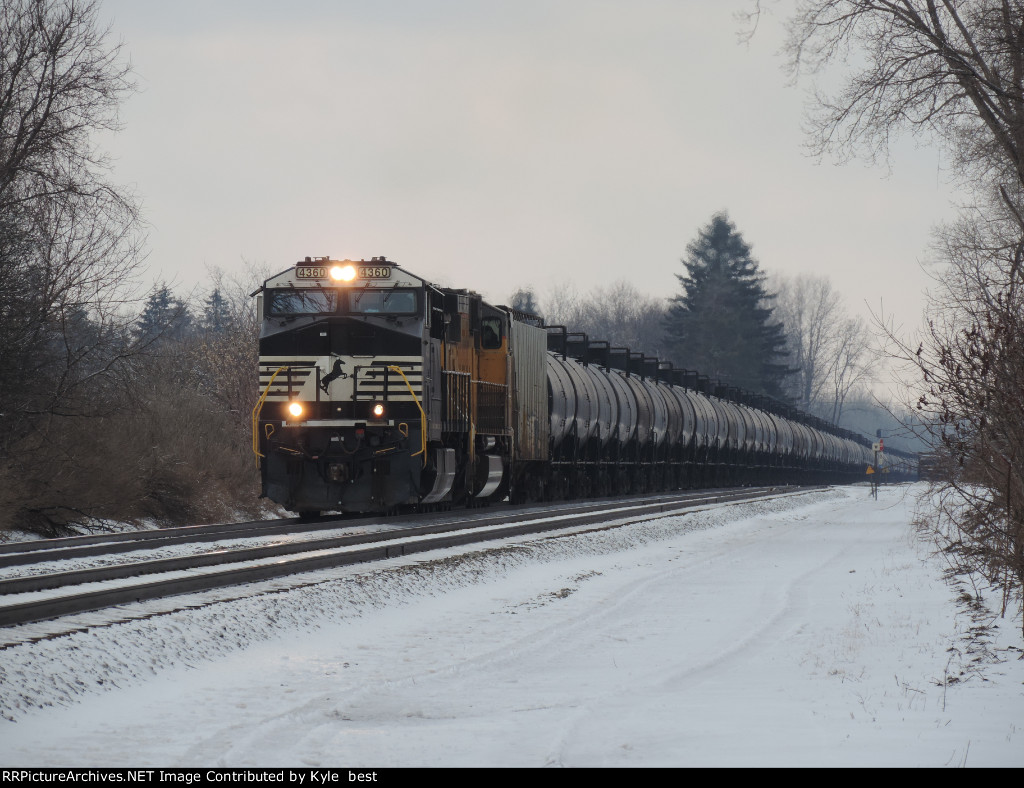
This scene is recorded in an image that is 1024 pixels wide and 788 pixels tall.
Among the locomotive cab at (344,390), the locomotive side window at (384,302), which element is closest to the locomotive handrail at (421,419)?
the locomotive cab at (344,390)

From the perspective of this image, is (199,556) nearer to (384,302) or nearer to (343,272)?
(384,302)

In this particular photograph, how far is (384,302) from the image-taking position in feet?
61.7

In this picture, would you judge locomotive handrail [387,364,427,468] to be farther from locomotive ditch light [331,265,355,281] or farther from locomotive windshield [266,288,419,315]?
locomotive ditch light [331,265,355,281]

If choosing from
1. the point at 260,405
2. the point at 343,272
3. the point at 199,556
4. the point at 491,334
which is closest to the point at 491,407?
the point at 491,334

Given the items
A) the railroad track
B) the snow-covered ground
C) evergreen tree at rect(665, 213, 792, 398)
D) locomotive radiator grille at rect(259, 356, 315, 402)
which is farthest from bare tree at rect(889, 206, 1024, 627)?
evergreen tree at rect(665, 213, 792, 398)

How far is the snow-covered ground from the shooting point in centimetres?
522

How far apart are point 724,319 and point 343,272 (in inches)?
2849

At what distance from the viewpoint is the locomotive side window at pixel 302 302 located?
18.8 meters

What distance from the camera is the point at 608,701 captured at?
6262 millimetres

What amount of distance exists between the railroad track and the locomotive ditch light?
13.0ft

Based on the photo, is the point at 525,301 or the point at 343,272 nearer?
the point at 343,272

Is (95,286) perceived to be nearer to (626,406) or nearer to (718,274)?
(626,406)

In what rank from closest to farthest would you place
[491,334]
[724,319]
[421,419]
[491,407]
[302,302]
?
[421,419] < [302,302] < [491,407] < [491,334] < [724,319]

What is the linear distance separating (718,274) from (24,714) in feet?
288
